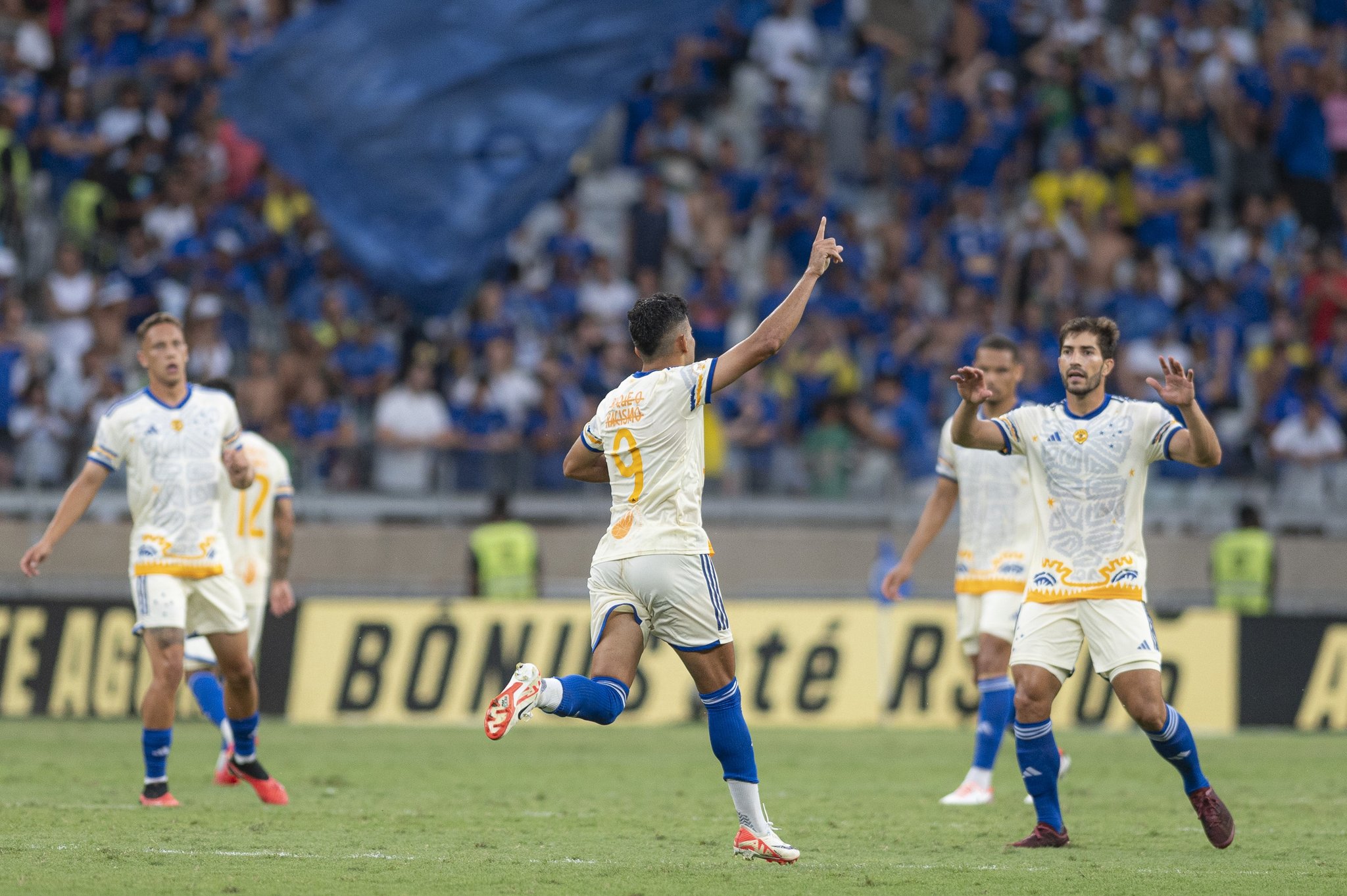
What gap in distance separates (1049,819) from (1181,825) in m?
1.45

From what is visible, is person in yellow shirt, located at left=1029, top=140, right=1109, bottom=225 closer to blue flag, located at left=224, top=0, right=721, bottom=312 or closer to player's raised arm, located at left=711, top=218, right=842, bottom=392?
blue flag, located at left=224, top=0, right=721, bottom=312

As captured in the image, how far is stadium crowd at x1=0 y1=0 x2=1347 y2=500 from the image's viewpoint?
61.9 ft

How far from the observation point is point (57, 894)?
7105 mm

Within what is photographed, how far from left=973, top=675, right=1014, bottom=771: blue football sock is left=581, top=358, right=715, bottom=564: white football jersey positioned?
3.77 metres

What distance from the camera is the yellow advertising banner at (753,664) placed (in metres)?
16.8

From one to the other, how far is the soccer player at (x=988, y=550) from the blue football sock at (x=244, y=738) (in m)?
3.84

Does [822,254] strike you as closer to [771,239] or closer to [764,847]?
[764,847]

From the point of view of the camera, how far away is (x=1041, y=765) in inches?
350

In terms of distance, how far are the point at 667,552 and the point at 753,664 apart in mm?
9143

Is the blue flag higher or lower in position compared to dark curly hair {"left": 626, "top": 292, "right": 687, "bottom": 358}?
higher

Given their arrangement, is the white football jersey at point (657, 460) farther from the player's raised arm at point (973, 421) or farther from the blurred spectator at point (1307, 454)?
the blurred spectator at point (1307, 454)

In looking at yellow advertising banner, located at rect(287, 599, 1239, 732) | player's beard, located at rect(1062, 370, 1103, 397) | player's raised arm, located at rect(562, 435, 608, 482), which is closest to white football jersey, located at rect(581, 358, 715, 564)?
player's raised arm, located at rect(562, 435, 608, 482)

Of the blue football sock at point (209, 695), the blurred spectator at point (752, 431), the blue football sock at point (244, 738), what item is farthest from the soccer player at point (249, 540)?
the blurred spectator at point (752, 431)

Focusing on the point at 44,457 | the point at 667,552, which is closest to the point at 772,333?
the point at 667,552
